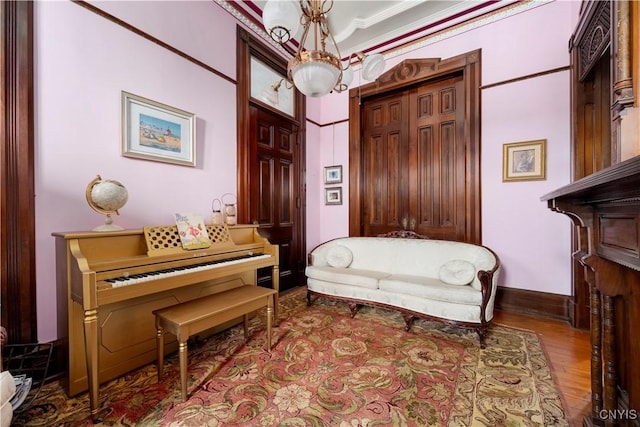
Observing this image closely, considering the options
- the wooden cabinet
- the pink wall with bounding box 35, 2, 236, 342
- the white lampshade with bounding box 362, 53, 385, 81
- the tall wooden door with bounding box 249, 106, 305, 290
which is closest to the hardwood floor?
the wooden cabinet

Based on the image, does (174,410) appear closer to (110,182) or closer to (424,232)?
(110,182)

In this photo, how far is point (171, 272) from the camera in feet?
6.25

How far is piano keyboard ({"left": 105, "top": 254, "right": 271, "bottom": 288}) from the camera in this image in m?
1.67

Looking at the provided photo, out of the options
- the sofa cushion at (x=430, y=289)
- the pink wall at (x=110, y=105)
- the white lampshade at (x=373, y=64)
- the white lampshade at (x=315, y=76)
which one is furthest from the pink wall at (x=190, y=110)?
the white lampshade at (x=373, y=64)

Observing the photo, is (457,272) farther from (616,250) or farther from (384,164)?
(384,164)

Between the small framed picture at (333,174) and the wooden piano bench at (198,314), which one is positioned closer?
the wooden piano bench at (198,314)

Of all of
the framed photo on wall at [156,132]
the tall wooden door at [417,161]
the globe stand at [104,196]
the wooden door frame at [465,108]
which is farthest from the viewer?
the tall wooden door at [417,161]

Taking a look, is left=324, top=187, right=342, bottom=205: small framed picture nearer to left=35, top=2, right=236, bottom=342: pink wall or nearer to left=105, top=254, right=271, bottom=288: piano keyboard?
left=35, top=2, right=236, bottom=342: pink wall

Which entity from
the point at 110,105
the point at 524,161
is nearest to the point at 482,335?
the point at 524,161

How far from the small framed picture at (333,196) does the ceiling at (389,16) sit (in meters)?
2.23

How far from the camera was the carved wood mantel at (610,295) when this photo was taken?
101cm

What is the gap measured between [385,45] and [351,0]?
3.30 ft

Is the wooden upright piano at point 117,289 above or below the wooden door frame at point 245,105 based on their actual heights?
below

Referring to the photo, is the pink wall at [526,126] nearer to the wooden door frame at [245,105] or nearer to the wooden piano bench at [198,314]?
the wooden door frame at [245,105]
